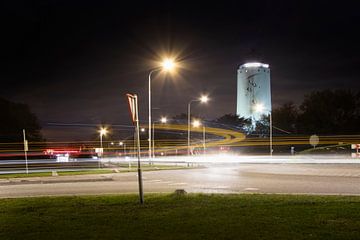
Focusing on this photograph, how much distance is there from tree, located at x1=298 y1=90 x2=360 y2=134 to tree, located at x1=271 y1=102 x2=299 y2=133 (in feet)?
10.2

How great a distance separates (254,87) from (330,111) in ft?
55.8

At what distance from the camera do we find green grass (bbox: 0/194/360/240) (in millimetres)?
8609

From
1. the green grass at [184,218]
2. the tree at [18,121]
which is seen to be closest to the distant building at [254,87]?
the tree at [18,121]

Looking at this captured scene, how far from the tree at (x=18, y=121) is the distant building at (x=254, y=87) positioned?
45580mm

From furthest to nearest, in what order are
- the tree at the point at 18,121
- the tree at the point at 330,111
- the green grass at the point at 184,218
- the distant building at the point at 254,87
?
the distant building at the point at 254,87 → the tree at the point at 330,111 → the tree at the point at 18,121 → the green grass at the point at 184,218

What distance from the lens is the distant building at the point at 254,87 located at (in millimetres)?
102188

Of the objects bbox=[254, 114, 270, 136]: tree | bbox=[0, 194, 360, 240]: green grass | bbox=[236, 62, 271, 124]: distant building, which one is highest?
bbox=[236, 62, 271, 124]: distant building

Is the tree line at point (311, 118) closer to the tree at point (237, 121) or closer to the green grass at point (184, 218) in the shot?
the tree at point (237, 121)

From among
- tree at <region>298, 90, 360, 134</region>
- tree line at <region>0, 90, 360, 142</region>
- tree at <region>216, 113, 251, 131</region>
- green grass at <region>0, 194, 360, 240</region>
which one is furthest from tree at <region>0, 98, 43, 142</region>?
green grass at <region>0, 194, 360, 240</region>

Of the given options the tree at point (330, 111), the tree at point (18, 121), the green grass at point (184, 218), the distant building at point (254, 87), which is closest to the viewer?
the green grass at point (184, 218)

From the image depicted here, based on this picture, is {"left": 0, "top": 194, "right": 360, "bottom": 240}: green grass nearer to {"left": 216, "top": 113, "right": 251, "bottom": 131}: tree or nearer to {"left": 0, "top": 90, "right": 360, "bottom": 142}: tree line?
{"left": 0, "top": 90, "right": 360, "bottom": 142}: tree line

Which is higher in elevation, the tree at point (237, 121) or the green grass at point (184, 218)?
the tree at point (237, 121)

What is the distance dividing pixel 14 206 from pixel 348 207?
30.3ft

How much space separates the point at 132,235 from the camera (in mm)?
8555
